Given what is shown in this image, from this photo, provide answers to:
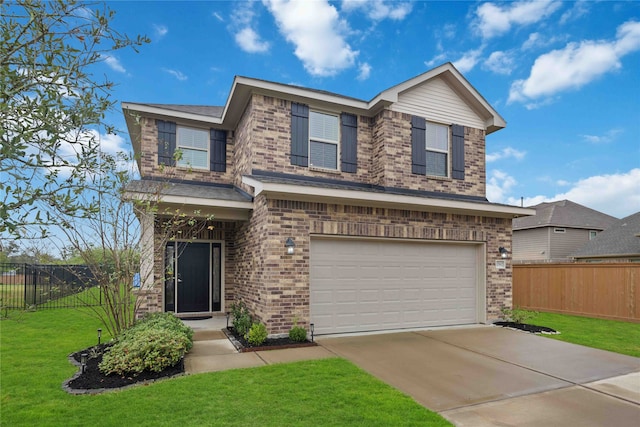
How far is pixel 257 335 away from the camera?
7.09 metres

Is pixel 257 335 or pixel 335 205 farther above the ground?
pixel 335 205

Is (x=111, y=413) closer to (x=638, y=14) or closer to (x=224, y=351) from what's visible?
(x=224, y=351)

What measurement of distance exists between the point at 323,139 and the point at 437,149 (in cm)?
343

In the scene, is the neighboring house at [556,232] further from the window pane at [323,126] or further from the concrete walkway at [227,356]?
the concrete walkway at [227,356]

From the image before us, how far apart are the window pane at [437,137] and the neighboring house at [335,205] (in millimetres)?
42

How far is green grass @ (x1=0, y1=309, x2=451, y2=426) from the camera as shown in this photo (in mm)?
3945

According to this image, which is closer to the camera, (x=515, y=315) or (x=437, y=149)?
(x=515, y=315)

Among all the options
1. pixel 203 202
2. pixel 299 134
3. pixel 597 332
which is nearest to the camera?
pixel 203 202

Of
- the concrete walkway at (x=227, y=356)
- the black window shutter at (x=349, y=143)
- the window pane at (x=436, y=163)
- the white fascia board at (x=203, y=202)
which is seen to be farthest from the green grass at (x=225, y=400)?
the window pane at (x=436, y=163)

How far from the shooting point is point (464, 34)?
13.2 m

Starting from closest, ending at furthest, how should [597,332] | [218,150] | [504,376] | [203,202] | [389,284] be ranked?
1. [504,376]
2. [203,202]
3. [389,284]
4. [597,332]
5. [218,150]

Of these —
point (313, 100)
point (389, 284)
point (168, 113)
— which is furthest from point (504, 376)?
point (168, 113)

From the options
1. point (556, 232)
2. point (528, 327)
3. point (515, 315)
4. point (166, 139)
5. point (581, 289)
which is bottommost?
point (528, 327)

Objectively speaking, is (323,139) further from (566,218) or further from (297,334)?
(566,218)
